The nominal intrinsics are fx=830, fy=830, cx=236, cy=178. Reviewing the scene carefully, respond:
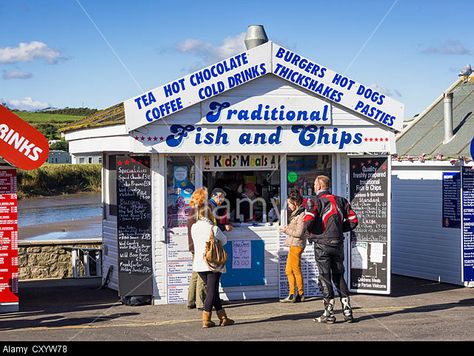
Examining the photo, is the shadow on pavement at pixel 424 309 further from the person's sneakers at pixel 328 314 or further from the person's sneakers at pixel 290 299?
the person's sneakers at pixel 290 299

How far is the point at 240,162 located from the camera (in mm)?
12844

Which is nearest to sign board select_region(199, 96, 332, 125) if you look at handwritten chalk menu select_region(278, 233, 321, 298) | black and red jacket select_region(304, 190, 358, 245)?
handwritten chalk menu select_region(278, 233, 321, 298)

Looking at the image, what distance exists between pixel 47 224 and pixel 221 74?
26.8 m

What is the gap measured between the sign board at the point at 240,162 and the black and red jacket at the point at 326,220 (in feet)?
7.60

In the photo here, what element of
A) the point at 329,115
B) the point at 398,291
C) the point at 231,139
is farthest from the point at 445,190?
the point at 231,139

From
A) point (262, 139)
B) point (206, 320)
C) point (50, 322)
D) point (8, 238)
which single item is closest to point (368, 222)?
point (262, 139)

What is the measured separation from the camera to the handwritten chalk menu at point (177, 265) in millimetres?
12352

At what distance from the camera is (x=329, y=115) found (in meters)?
12.9

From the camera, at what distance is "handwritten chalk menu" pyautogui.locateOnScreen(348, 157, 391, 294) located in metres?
13.2

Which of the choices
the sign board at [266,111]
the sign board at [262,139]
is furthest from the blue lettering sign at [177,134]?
the sign board at [266,111]

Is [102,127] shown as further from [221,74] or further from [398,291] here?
[398,291]

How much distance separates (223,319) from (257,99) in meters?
3.66
